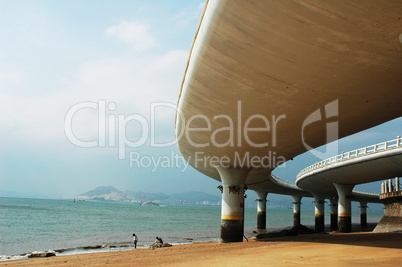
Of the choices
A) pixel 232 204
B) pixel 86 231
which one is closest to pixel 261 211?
pixel 86 231

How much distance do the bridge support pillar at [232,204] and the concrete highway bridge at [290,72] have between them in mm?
6035

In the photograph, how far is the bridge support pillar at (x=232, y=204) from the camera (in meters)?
24.8

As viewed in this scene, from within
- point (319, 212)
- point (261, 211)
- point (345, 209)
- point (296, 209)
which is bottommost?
point (296, 209)

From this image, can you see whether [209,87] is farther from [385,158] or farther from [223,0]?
[385,158]

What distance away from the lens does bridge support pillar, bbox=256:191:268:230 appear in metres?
59.6

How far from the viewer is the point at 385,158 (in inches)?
1081

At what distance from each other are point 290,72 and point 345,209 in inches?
1397

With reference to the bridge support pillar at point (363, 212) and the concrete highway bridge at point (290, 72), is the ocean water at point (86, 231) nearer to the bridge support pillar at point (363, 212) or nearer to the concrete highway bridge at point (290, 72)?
the concrete highway bridge at point (290, 72)

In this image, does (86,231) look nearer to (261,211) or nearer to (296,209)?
(261,211)

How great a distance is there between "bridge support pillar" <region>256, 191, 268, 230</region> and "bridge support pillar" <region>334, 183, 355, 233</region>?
65.5ft

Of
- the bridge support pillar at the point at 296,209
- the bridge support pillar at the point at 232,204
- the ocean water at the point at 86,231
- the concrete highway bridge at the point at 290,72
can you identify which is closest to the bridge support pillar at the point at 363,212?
the bridge support pillar at the point at 296,209

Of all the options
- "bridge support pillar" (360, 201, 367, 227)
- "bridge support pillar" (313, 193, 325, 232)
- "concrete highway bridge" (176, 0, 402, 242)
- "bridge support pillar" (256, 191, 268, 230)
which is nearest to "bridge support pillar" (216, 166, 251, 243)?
"concrete highway bridge" (176, 0, 402, 242)

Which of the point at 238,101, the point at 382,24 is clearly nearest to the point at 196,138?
the point at 238,101

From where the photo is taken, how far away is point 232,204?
2550 cm
